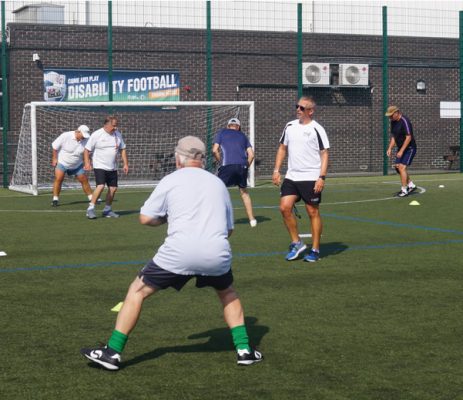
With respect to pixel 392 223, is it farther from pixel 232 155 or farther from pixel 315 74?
pixel 315 74

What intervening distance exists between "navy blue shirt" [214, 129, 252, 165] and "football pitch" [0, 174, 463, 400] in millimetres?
1223

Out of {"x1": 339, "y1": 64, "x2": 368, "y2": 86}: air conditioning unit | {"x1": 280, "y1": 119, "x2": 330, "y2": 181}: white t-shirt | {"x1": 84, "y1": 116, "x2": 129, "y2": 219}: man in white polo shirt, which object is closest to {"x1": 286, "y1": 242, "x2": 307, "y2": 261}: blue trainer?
{"x1": 280, "y1": 119, "x2": 330, "y2": 181}: white t-shirt

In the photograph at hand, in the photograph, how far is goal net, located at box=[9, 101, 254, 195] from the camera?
27.8 meters

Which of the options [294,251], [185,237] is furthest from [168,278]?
[294,251]

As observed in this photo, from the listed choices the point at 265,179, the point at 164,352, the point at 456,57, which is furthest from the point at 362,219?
the point at 456,57

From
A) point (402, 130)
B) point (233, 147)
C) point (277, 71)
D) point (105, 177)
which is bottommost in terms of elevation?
point (105, 177)

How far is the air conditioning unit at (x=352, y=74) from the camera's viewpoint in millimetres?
33406

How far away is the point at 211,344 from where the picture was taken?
7.47 m

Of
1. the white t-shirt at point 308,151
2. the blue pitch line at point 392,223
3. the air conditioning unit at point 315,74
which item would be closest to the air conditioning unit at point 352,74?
the air conditioning unit at point 315,74

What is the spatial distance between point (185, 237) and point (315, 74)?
2682cm

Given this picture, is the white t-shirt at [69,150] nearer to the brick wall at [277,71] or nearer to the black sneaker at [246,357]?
the brick wall at [277,71]

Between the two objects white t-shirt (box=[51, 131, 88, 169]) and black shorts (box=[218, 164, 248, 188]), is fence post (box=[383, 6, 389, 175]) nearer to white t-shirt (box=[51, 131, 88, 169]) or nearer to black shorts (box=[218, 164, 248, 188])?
white t-shirt (box=[51, 131, 88, 169])

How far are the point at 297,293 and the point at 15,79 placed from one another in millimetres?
22077

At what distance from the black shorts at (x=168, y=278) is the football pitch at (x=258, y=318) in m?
0.56
